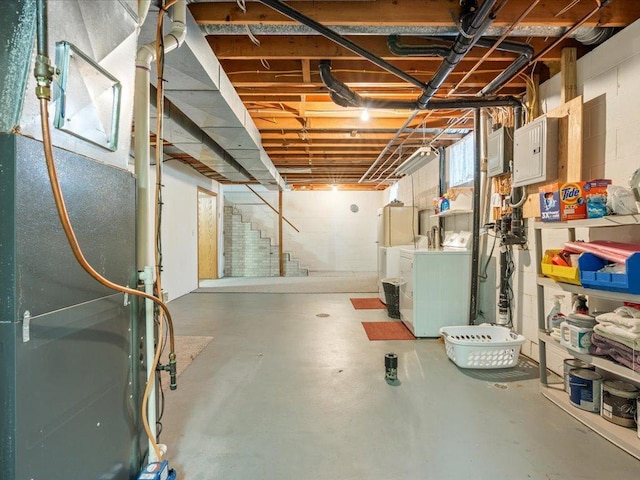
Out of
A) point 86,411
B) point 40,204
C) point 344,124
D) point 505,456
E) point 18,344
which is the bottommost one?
point 505,456

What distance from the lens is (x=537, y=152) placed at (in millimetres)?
2512

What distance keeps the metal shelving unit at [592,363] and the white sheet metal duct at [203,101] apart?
2.58 meters

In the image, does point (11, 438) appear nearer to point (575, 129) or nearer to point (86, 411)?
point (86, 411)

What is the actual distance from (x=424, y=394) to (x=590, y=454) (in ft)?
2.92

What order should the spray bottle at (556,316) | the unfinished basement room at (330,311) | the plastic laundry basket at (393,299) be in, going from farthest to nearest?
the plastic laundry basket at (393,299) → the spray bottle at (556,316) → the unfinished basement room at (330,311)

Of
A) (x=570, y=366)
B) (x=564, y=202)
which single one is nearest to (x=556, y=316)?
(x=570, y=366)

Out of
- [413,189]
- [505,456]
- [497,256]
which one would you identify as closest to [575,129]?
[497,256]

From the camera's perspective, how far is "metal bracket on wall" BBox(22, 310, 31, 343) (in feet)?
2.59

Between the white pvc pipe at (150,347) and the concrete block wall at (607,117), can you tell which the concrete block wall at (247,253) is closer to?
the concrete block wall at (607,117)

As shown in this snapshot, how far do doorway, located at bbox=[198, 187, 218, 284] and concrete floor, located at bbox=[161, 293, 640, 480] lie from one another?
17.4 feet

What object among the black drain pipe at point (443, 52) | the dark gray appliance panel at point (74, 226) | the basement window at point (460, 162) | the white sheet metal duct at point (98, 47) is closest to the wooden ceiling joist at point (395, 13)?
the black drain pipe at point (443, 52)

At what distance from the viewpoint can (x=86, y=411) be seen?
103cm

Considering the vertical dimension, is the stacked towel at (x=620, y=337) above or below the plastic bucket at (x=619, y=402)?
above

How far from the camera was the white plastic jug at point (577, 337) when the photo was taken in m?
1.86
